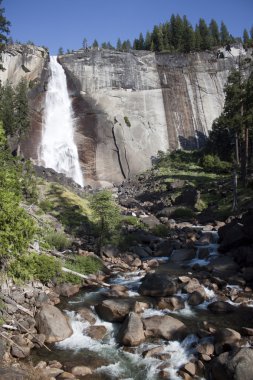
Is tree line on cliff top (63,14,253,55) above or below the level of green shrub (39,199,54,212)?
above

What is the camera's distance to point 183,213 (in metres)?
37.3

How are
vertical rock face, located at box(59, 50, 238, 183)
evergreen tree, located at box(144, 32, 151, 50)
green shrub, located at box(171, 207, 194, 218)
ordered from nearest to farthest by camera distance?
green shrub, located at box(171, 207, 194, 218), vertical rock face, located at box(59, 50, 238, 183), evergreen tree, located at box(144, 32, 151, 50)

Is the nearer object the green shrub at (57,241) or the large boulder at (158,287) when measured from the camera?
the large boulder at (158,287)

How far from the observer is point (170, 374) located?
37.9 feet

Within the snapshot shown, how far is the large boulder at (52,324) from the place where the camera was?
13922 mm

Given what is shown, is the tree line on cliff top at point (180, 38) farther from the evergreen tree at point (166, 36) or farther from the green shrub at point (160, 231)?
the green shrub at point (160, 231)

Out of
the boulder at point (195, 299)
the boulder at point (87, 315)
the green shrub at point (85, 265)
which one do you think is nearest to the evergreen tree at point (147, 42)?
the green shrub at point (85, 265)

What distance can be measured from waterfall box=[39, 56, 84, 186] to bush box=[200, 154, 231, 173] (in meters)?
19.7

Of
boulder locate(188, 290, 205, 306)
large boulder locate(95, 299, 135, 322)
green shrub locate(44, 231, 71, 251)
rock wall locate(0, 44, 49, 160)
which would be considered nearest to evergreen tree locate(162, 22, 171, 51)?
rock wall locate(0, 44, 49, 160)

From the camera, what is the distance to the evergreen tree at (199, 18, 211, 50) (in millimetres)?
81125

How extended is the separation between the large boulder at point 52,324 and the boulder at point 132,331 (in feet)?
7.60

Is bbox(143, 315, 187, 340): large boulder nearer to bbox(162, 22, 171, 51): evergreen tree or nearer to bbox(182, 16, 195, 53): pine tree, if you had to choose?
bbox(182, 16, 195, 53): pine tree

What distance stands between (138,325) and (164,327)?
104cm

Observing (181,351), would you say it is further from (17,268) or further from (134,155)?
(134,155)
